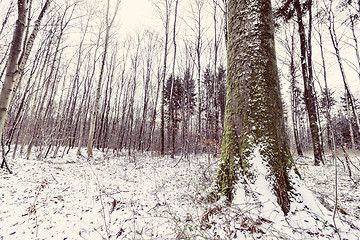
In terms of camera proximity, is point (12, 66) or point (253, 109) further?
point (253, 109)

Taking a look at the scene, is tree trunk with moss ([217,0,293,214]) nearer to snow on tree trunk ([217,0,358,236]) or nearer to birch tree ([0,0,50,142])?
snow on tree trunk ([217,0,358,236])

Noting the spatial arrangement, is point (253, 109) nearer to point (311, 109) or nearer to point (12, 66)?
point (12, 66)

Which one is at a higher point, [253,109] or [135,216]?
[253,109]

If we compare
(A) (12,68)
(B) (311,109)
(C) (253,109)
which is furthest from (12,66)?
(B) (311,109)

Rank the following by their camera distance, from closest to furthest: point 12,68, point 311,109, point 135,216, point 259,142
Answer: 1. point 12,68
2. point 259,142
3. point 135,216
4. point 311,109

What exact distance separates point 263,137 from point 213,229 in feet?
4.03

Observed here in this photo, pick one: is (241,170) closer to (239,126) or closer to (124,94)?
(239,126)

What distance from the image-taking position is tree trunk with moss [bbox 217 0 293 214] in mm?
1884

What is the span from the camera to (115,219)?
229 cm

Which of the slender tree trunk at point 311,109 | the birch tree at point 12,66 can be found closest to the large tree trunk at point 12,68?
the birch tree at point 12,66

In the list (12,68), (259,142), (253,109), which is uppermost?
(12,68)

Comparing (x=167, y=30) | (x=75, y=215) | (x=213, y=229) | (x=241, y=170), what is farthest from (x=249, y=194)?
(x=167, y=30)

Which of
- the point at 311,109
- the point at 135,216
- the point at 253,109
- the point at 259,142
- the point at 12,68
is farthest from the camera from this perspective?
the point at 311,109

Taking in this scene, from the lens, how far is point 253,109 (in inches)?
80.7
